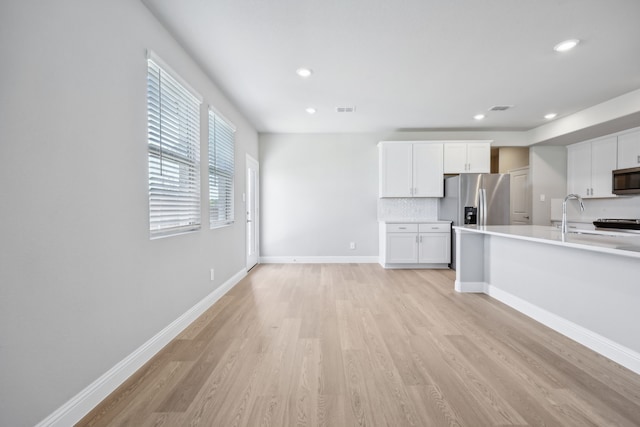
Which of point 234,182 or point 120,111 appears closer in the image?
point 120,111

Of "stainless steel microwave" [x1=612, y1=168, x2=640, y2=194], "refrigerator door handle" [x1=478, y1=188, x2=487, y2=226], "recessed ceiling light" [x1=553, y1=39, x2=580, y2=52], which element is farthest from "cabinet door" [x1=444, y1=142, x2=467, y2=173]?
"recessed ceiling light" [x1=553, y1=39, x2=580, y2=52]

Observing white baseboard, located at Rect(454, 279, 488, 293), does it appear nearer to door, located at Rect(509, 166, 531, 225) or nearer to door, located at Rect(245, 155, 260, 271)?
door, located at Rect(509, 166, 531, 225)

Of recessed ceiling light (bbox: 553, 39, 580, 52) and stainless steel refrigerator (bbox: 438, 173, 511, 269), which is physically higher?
recessed ceiling light (bbox: 553, 39, 580, 52)

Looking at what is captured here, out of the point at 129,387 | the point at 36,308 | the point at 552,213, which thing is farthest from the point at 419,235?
the point at 36,308

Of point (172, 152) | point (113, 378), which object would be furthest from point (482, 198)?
point (113, 378)

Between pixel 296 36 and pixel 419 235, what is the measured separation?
151 inches

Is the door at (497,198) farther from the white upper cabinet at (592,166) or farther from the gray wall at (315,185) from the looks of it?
the gray wall at (315,185)

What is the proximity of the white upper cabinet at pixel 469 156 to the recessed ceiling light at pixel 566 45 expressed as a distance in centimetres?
256

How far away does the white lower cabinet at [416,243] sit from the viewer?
5141 millimetres

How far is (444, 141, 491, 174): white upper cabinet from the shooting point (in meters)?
5.23

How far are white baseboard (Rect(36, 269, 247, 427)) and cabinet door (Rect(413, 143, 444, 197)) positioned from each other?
4.21m

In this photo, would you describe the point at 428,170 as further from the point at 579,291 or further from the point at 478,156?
the point at 579,291

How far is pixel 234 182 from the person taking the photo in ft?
13.7

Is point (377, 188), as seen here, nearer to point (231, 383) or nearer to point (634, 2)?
point (634, 2)
